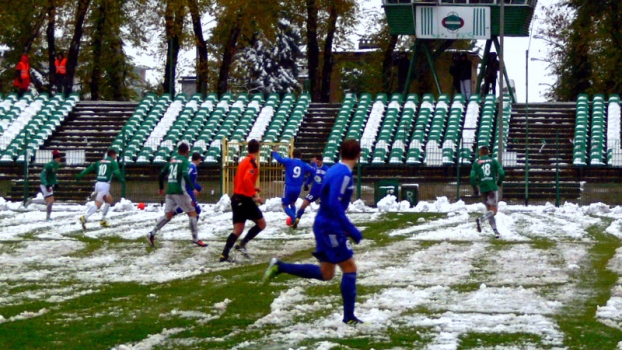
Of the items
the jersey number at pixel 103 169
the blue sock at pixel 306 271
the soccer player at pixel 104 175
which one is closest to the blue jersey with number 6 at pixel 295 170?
the soccer player at pixel 104 175

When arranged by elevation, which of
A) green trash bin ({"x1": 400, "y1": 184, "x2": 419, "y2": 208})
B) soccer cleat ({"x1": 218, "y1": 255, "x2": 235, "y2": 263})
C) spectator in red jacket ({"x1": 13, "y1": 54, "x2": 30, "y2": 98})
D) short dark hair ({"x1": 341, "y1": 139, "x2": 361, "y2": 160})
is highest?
spectator in red jacket ({"x1": 13, "y1": 54, "x2": 30, "y2": 98})

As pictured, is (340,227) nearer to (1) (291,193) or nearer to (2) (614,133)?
(1) (291,193)

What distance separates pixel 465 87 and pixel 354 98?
21.6ft

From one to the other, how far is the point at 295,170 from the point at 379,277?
378 inches

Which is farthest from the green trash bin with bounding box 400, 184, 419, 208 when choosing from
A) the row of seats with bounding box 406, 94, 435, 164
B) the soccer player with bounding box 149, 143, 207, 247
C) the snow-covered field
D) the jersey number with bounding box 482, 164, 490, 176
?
the soccer player with bounding box 149, 143, 207, 247

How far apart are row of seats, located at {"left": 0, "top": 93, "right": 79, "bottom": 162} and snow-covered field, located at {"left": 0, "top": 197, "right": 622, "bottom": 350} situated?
13.0 meters

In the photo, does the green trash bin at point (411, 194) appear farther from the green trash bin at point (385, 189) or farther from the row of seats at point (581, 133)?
the row of seats at point (581, 133)

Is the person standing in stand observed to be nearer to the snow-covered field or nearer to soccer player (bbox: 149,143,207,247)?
the snow-covered field

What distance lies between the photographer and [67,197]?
36.1m

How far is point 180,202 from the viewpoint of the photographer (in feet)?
58.5

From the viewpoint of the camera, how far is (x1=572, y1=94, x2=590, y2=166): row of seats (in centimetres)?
3702

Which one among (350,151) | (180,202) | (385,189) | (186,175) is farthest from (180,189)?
(385,189)

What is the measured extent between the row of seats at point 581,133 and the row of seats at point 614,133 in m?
0.80

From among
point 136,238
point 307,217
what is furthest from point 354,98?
point 136,238
